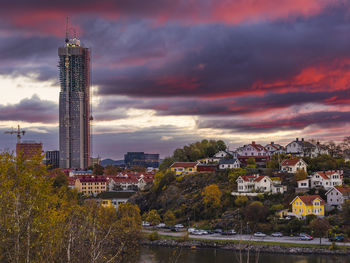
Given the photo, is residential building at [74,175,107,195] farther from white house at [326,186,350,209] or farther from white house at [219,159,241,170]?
white house at [326,186,350,209]

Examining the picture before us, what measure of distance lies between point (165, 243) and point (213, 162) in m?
19.4

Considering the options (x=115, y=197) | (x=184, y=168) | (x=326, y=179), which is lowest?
(x=115, y=197)

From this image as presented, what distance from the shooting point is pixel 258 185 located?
36.5 metres

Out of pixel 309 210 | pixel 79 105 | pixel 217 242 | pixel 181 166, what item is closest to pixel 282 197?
pixel 309 210

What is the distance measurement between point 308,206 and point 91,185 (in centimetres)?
3185

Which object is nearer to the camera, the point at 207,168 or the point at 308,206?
the point at 308,206

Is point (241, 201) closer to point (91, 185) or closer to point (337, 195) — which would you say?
point (337, 195)

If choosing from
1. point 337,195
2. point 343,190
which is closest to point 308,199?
point 337,195

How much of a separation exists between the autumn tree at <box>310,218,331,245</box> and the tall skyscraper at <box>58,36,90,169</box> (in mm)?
68571

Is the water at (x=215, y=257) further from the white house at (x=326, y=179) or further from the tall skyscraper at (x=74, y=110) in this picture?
→ the tall skyscraper at (x=74, y=110)

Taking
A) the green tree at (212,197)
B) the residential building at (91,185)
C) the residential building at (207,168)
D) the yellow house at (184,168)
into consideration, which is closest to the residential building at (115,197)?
the residential building at (91,185)

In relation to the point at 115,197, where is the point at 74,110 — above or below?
above

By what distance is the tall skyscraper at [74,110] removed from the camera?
92.9 meters

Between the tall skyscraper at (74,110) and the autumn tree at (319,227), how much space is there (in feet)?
225
